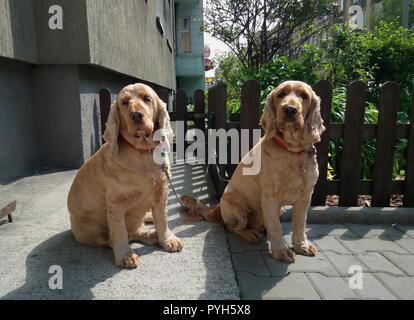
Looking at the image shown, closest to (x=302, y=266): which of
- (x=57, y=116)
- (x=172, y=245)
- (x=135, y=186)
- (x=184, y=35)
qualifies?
(x=172, y=245)

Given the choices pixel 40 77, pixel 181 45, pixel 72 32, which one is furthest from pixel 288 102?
pixel 181 45

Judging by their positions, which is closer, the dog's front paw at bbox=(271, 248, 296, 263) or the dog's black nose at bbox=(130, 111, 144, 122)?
the dog's black nose at bbox=(130, 111, 144, 122)

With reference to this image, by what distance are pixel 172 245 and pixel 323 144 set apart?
6.71 ft

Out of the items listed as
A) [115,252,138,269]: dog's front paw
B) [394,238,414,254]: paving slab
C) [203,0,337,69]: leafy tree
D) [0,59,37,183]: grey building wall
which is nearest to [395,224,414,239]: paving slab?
[394,238,414,254]: paving slab

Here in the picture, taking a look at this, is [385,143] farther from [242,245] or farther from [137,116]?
[137,116]

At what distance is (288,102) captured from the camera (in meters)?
2.22

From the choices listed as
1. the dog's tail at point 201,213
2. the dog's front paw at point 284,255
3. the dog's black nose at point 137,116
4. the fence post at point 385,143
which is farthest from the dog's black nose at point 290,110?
the fence post at point 385,143

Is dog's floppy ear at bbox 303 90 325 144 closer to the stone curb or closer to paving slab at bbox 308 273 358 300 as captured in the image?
paving slab at bbox 308 273 358 300

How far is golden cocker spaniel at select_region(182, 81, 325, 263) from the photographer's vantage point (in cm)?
231

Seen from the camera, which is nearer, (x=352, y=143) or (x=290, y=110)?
(x=290, y=110)

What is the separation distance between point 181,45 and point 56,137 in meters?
18.8

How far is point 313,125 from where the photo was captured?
235 centimetres

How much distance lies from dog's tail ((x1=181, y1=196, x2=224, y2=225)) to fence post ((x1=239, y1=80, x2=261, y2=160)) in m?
0.93

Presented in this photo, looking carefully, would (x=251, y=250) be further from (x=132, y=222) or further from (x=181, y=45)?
(x=181, y=45)
